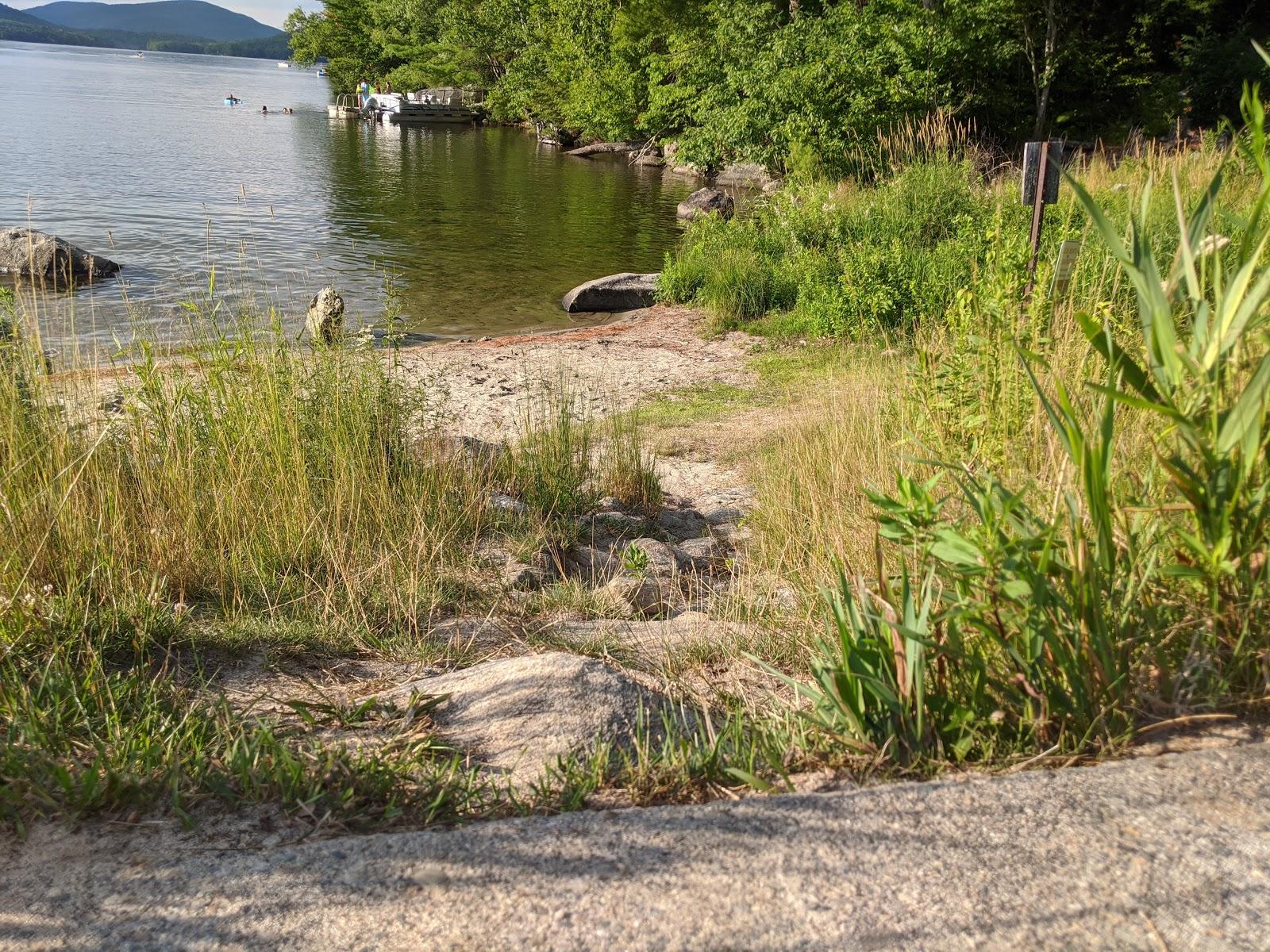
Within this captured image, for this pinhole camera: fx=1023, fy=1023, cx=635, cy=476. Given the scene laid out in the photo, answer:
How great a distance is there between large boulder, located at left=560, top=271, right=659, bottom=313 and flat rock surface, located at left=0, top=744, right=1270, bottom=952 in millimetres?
14098

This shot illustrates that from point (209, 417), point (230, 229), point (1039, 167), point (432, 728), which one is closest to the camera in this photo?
point (432, 728)

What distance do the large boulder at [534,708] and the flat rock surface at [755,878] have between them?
0.58 meters

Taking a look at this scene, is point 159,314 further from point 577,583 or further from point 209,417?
point 577,583

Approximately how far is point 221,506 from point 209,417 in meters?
0.70

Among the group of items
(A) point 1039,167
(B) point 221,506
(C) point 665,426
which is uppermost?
(A) point 1039,167

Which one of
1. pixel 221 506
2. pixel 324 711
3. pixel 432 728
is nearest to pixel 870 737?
pixel 432 728

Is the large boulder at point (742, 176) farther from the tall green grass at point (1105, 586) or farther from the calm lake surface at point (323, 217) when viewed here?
the tall green grass at point (1105, 586)

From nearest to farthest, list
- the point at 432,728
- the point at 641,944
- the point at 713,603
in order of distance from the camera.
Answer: the point at 641,944 < the point at 432,728 < the point at 713,603

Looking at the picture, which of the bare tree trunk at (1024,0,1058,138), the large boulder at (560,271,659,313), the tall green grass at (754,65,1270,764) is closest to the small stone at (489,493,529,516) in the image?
the tall green grass at (754,65,1270,764)

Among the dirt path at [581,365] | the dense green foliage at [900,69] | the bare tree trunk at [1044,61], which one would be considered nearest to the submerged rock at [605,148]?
the dense green foliage at [900,69]

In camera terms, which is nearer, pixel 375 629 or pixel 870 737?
pixel 870 737

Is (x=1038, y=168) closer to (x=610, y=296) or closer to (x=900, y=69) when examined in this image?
(x=610, y=296)

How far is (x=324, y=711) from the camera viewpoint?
9.66 ft

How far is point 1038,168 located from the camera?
723 centimetres
